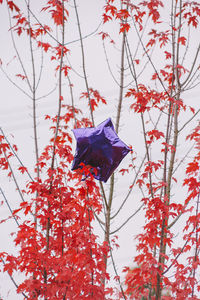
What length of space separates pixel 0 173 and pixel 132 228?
11.4 feet

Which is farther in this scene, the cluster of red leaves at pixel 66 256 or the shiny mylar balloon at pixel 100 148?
the cluster of red leaves at pixel 66 256

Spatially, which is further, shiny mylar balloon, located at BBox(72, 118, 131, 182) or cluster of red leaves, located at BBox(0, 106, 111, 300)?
cluster of red leaves, located at BBox(0, 106, 111, 300)

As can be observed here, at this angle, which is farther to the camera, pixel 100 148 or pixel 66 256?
pixel 66 256

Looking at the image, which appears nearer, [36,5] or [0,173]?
[36,5]

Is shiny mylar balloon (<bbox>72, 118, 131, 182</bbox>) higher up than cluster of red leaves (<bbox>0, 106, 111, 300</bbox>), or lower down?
higher up

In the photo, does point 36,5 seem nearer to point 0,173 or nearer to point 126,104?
point 126,104

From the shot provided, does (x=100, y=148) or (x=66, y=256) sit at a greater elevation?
(x=100, y=148)

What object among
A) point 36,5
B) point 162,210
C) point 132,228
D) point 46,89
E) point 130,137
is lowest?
point 162,210

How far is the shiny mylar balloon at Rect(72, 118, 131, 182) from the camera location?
177cm

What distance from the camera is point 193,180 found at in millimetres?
2281

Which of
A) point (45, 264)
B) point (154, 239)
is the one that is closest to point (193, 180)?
point (154, 239)

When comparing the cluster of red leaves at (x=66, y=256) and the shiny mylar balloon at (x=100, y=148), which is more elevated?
the shiny mylar balloon at (x=100, y=148)

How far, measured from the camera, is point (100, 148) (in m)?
1.78

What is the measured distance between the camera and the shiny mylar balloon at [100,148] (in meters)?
1.77
